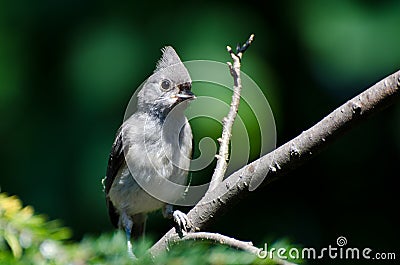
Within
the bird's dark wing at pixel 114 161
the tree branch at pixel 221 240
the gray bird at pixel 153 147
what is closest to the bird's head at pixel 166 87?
the gray bird at pixel 153 147

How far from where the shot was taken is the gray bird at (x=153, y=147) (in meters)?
3.58

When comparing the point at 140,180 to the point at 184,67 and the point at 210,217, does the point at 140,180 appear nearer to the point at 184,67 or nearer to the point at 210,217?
the point at 184,67

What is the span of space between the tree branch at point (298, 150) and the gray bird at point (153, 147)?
1.25 metres

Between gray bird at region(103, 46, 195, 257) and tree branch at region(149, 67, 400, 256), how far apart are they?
4.09 feet

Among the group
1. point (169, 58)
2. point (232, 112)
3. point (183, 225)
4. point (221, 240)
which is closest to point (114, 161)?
point (169, 58)

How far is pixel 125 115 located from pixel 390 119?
5.68 feet

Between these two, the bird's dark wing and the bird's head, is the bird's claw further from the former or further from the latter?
the bird's dark wing

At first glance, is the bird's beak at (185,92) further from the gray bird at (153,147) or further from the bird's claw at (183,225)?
the bird's claw at (183,225)

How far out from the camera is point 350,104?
1.88 metres

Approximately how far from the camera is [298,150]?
200 cm

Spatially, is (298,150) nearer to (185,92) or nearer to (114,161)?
(185,92)

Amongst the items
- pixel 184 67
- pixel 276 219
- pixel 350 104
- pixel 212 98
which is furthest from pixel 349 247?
pixel 350 104

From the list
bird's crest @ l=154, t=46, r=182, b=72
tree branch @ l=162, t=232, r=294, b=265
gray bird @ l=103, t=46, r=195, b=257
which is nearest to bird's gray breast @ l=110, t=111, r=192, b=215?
gray bird @ l=103, t=46, r=195, b=257

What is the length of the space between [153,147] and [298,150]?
1.77 meters
